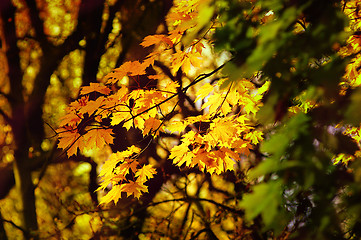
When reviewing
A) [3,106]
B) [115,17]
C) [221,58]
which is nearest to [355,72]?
[221,58]

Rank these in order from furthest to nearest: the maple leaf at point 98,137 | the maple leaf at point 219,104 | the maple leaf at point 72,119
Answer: the maple leaf at point 72,119, the maple leaf at point 98,137, the maple leaf at point 219,104

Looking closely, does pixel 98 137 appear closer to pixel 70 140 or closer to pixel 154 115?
pixel 70 140

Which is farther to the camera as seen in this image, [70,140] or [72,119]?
[72,119]

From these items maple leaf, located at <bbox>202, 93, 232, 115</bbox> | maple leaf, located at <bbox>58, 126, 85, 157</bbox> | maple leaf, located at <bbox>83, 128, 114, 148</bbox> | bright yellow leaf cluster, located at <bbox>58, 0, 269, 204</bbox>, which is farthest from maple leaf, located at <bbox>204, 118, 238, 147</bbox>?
maple leaf, located at <bbox>58, 126, 85, 157</bbox>

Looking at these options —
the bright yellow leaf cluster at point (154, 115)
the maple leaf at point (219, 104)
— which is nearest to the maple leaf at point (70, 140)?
the bright yellow leaf cluster at point (154, 115)

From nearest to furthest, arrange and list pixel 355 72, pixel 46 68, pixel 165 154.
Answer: pixel 355 72
pixel 46 68
pixel 165 154

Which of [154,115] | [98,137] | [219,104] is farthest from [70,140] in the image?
[219,104]

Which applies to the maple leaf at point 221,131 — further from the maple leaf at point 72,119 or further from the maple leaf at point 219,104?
the maple leaf at point 72,119

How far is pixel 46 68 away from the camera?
471cm

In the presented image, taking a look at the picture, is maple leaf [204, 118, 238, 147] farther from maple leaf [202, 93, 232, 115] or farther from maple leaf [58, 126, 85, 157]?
maple leaf [58, 126, 85, 157]

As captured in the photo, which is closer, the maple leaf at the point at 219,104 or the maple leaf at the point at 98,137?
the maple leaf at the point at 219,104

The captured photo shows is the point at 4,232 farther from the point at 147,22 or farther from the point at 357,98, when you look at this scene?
the point at 357,98

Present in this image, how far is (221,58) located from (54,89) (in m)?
3.07

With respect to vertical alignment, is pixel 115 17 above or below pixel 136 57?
above
